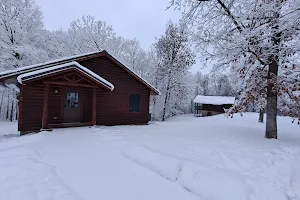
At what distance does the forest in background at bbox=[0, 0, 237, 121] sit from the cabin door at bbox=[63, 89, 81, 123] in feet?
15.2

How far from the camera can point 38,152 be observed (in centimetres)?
505

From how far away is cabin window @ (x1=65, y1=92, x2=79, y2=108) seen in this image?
998 cm

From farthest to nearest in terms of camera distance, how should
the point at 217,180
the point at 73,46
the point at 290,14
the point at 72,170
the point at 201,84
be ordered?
the point at 201,84 < the point at 73,46 < the point at 290,14 < the point at 72,170 < the point at 217,180

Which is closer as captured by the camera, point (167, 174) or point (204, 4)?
point (167, 174)

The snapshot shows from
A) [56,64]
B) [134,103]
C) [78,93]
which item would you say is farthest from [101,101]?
[56,64]

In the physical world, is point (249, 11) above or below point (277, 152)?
above

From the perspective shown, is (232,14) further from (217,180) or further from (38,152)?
(38,152)

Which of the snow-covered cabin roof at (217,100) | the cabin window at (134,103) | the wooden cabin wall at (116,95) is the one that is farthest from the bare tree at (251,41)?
the snow-covered cabin roof at (217,100)

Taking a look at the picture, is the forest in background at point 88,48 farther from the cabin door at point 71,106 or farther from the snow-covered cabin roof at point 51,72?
the snow-covered cabin roof at point 51,72

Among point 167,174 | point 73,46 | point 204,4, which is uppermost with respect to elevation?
point 73,46

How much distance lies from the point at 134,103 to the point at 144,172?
854cm

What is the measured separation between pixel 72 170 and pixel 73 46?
20955 mm

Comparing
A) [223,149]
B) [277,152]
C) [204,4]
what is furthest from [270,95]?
[204,4]

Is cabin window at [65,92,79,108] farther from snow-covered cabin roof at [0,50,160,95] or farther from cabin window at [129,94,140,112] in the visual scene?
cabin window at [129,94,140,112]
